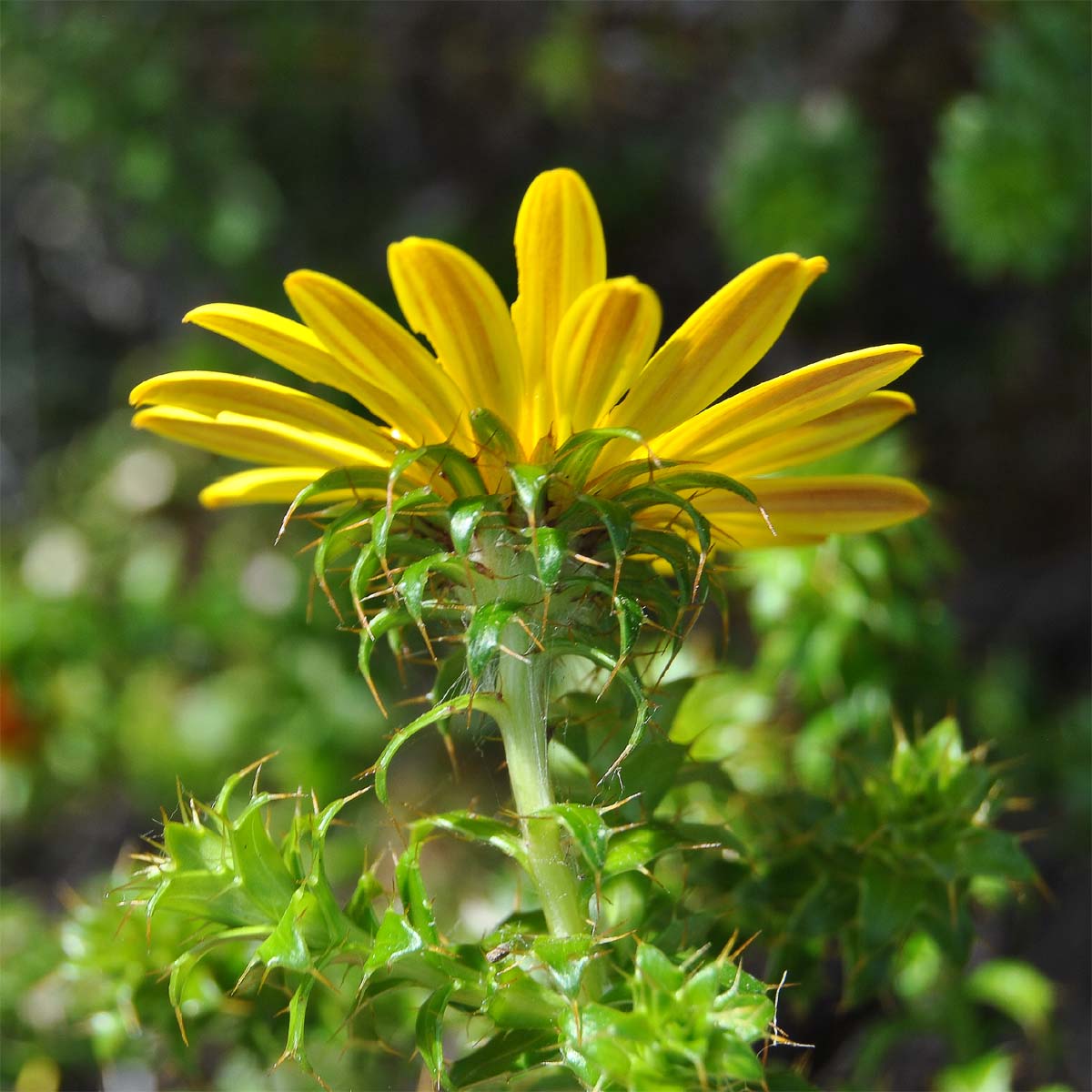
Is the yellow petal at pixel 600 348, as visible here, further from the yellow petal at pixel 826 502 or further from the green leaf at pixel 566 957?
the green leaf at pixel 566 957

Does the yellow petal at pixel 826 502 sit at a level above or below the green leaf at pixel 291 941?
above

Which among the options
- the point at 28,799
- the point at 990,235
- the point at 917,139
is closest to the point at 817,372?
the point at 990,235

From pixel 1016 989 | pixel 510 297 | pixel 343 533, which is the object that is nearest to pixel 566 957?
pixel 343 533

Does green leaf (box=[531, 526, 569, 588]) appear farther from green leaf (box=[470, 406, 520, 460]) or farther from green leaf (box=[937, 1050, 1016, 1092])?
green leaf (box=[937, 1050, 1016, 1092])

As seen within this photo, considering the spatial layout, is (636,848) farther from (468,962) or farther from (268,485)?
(268,485)

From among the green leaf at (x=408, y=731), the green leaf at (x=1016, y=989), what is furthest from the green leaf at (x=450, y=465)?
the green leaf at (x=1016, y=989)

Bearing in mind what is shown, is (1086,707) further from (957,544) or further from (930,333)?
(930,333)

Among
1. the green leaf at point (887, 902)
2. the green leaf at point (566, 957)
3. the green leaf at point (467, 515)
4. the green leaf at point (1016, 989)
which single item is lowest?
the green leaf at point (1016, 989)

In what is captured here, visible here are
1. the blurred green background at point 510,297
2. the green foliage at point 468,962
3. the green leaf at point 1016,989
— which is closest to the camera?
the green foliage at point 468,962
